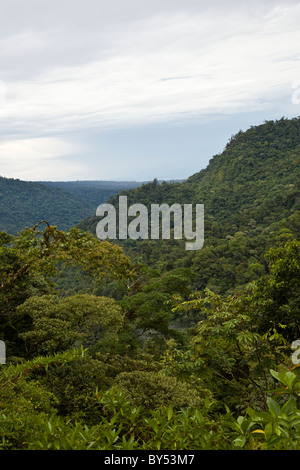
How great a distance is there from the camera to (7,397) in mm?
2578

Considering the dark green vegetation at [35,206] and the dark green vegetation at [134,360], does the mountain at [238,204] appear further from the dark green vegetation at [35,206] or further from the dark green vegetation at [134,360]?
the dark green vegetation at [35,206]

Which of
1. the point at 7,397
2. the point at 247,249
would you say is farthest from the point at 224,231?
the point at 7,397

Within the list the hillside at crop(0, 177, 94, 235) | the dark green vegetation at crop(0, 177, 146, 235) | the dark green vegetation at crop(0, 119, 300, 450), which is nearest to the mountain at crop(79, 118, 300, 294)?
the dark green vegetation at crop(0, 119, 300, 450)

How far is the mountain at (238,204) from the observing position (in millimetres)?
33875

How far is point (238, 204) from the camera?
191 feet

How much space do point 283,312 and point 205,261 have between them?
3009 centimetres

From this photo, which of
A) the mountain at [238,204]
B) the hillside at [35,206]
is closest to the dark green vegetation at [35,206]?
the hillside at [35,206]

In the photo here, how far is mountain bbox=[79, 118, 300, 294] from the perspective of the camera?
111 ft

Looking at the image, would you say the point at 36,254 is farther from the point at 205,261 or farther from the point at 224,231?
the point at 224,231

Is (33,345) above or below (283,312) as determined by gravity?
below

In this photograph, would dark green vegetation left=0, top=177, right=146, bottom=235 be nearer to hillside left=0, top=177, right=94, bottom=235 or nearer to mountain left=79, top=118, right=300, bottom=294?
hillside left=0, top=177, right=94, bottom=235

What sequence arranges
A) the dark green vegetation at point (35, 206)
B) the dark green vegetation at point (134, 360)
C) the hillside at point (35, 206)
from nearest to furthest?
1. the dark green vegetation at point (134, 360)
2. the dark green vegetation at point (35, 206)
3. the hillside at point (35, 206)
